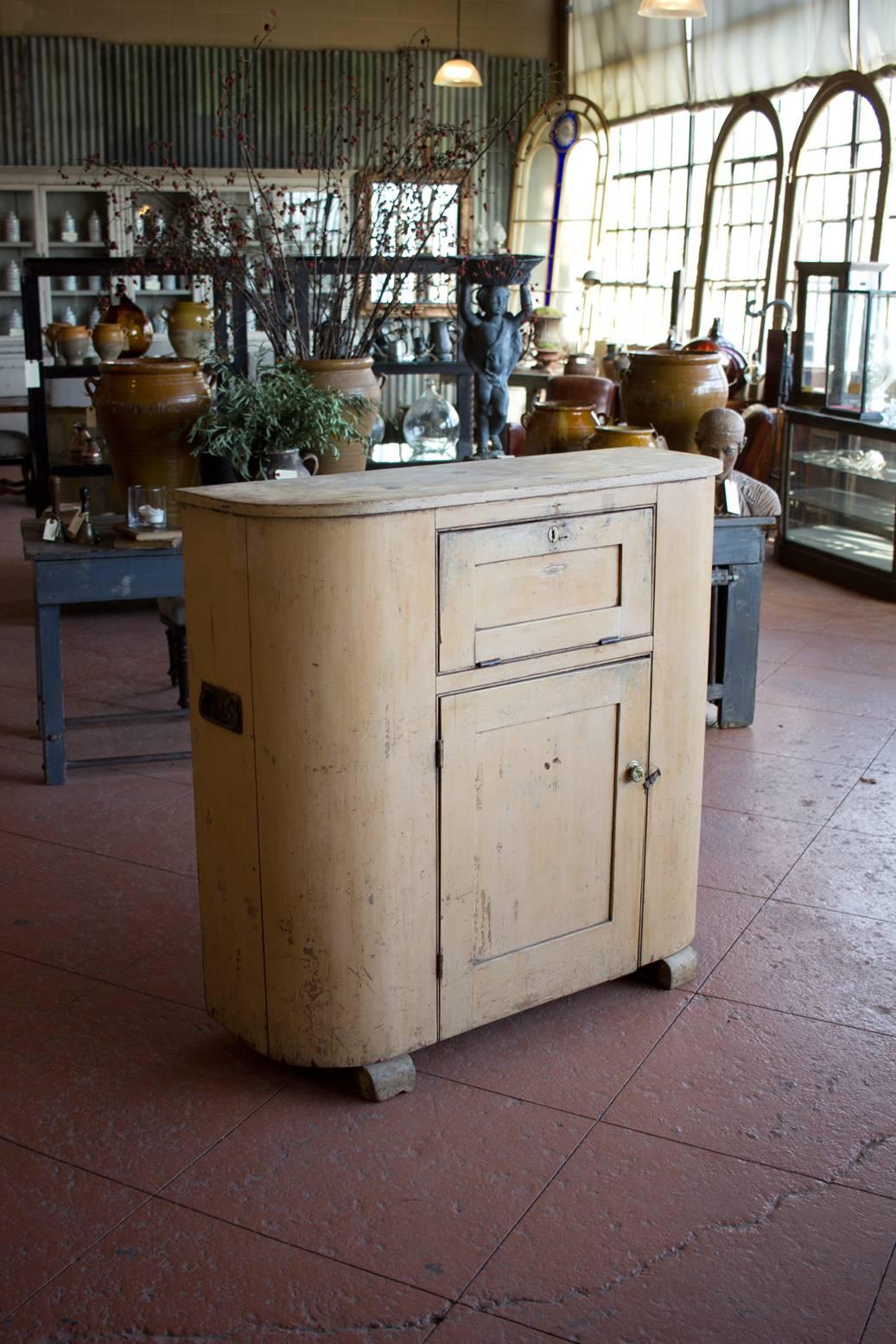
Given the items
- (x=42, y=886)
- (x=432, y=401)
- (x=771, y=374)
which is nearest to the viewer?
(x=42, y=886)

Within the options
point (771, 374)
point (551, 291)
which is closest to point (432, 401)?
point (771, 374)

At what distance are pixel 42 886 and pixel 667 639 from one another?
172cm

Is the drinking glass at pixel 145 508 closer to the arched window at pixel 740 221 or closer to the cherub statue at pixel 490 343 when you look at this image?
the cherub statue at pixel 490 343

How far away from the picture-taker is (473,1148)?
2.31m

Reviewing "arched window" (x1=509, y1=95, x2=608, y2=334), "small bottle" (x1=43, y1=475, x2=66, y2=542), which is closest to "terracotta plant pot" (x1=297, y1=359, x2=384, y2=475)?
"small bottle" (x1=43, y1=475, x2=66, y2=542)

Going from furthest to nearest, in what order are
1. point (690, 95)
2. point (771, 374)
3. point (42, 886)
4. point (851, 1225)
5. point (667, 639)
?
point (690, 95) < point (771, 374) < point (42, 886) < point (667, 639) < point (851, 1225)

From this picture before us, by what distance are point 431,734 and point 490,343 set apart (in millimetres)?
3078

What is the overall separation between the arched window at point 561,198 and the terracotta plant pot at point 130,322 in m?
6.19

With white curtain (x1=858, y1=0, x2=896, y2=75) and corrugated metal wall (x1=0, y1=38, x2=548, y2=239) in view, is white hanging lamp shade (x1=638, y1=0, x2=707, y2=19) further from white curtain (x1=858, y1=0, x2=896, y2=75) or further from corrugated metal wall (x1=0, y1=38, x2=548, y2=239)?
corrugated metal wall (x1=0, y1=38, x2=548, y2=239)

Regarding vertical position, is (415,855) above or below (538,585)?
below

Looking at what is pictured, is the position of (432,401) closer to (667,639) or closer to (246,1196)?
(667,639)

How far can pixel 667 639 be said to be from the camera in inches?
105

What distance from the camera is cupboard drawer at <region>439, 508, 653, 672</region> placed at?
2326 mm

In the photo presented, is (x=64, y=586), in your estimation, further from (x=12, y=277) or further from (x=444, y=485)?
(x=12, y=277)
